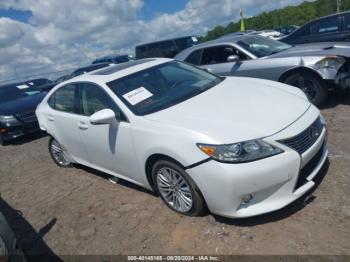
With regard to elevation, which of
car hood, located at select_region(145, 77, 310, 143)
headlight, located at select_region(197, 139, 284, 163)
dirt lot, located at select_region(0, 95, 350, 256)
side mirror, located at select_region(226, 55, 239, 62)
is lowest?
dirt lot, located at select_region(0, 95, 350, 256)

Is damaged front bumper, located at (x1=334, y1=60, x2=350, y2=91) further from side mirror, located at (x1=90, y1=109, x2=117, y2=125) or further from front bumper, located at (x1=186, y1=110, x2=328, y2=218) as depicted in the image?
side mirror, located at (x1=90, y1=109, x2=117, y2=125)

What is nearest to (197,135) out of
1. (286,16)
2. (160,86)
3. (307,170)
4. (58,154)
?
(307,170)

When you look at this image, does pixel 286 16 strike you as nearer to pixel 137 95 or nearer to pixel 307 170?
pixel 137 95

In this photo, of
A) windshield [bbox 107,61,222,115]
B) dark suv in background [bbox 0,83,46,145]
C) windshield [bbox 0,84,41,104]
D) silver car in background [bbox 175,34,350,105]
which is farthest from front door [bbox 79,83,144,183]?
windshield [bbox 0,84,41,104]

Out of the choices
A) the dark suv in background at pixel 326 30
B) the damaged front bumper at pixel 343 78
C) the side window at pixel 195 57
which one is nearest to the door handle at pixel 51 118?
the side window at pixel 195 57

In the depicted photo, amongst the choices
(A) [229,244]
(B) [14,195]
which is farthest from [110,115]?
(B) [14,195]

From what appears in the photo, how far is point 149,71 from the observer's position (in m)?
4.90

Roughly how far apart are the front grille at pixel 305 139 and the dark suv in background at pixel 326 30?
235 inches

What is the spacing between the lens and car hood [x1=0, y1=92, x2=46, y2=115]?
30.5 ft

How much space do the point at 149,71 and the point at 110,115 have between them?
3.60ft

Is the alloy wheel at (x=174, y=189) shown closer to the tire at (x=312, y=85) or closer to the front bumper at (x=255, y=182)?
the front bumper at (x=255, y=182)

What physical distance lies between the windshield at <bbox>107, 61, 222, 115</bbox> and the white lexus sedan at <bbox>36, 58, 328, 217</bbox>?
0.04ft

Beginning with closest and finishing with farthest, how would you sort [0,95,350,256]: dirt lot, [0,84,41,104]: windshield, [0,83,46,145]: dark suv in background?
1. [0,95,350,256]: dirt lot
2. [0,83,46,145]: dark suv in background
3. [0,84,41,104]: windshield

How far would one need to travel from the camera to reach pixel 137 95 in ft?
14.4
